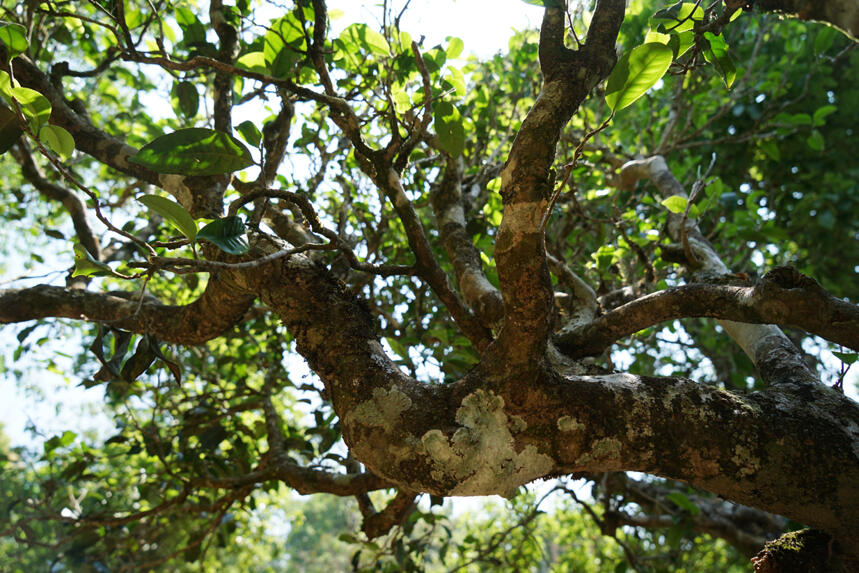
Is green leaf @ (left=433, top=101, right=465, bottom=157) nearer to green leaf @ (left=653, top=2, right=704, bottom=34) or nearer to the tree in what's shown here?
the tree

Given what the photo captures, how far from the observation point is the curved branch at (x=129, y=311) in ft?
6.93

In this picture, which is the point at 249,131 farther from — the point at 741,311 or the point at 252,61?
the point at 741,311

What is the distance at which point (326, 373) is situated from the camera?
4.99 ft

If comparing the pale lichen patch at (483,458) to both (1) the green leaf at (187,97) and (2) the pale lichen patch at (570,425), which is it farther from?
(1) the green leaf at (187,97)

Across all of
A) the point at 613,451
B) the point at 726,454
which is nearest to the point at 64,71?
the point at 613,451

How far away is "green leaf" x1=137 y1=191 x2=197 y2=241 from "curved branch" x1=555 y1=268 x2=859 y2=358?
3.87 ft

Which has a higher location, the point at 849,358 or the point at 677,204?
the point at 677,204

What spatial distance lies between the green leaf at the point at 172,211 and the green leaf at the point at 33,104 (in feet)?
1.38

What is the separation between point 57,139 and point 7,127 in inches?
10.6

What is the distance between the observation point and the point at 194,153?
1.46 metres

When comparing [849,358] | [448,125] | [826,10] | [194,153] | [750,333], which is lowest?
[849,358]

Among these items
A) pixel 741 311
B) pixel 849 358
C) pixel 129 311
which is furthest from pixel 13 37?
pixel 849 358

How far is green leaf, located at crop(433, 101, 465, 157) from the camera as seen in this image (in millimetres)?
1806

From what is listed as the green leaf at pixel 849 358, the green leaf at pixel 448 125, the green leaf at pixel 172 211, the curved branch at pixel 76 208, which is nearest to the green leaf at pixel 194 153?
the green leaf at pixel 172 211
